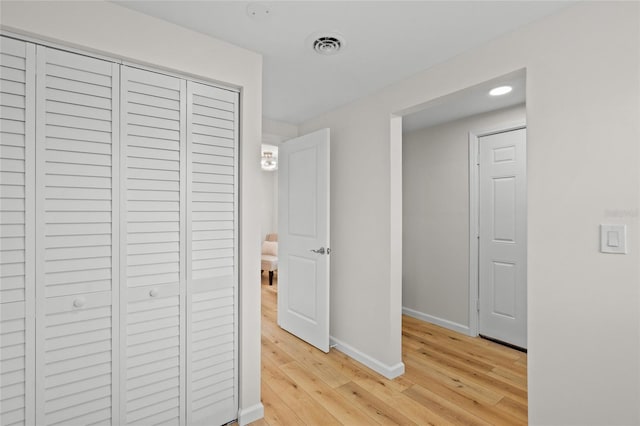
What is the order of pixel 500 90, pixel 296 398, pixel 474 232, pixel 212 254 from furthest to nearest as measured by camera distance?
pixel 474 232 < pixel 500 90 < pixel 296 398 < pixel 212 254

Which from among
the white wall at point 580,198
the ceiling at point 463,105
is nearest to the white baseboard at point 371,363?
the white wall at point 580,198

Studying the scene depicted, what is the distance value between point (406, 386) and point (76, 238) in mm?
2296

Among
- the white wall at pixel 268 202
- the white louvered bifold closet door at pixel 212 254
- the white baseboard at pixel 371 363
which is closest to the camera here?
the white louvered bifold closet door at pixel 212 254

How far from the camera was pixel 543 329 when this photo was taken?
1645mm

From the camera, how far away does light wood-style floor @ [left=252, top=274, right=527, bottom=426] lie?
6.57 ft

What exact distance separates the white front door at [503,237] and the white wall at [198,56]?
244 centimetres

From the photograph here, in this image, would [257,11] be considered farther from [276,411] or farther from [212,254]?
[276,411]

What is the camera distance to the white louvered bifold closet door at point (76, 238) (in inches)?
55.6

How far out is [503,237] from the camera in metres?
3.15

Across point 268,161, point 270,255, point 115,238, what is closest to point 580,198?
point 115,238

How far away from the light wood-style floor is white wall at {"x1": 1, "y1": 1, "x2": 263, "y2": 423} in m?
0.38

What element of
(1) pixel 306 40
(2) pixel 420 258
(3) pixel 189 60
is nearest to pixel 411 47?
(1) pixel 306 40

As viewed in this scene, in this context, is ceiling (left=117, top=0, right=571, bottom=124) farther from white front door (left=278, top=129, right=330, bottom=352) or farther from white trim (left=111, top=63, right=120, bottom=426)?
white front door (left=278, top=129, right=330, bottom=352)

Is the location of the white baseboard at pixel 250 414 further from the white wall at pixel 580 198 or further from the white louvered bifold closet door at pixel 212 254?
the white wall at pixel 580 198
